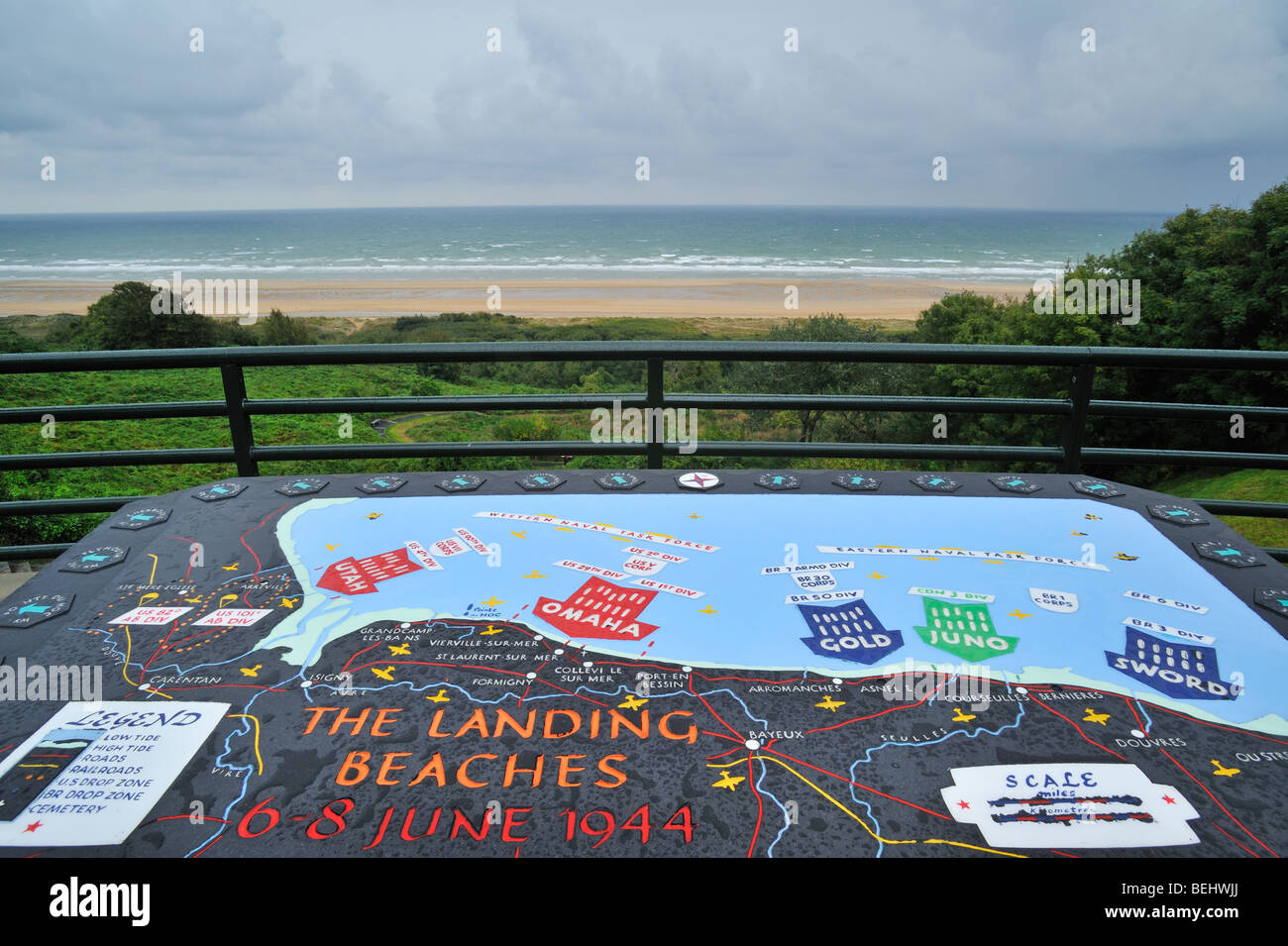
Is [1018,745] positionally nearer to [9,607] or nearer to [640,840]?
[640,840]

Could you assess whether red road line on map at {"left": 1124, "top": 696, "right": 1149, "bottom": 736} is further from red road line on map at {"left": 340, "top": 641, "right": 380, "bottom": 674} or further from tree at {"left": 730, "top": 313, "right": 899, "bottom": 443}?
tree at {"left": 730, "top": 313, "right": 899, "bottom": 443}

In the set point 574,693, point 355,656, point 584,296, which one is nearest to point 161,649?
point 355,656

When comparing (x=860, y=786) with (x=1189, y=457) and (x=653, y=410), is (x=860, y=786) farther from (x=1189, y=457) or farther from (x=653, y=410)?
(x=1189, y=457)

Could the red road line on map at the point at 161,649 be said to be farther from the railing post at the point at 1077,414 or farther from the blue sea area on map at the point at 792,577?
the railing post at the point at 1077,414

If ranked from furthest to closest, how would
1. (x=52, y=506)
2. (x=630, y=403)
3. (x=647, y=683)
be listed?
(x=52, y=506)
(x=630, y=403)
(x=647, y=683)

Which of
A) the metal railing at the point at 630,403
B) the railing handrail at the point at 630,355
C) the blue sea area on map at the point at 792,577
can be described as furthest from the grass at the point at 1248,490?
the blue sea area on map at the point at 792,577

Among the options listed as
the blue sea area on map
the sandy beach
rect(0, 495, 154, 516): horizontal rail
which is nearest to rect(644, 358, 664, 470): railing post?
the blue sea area on map
